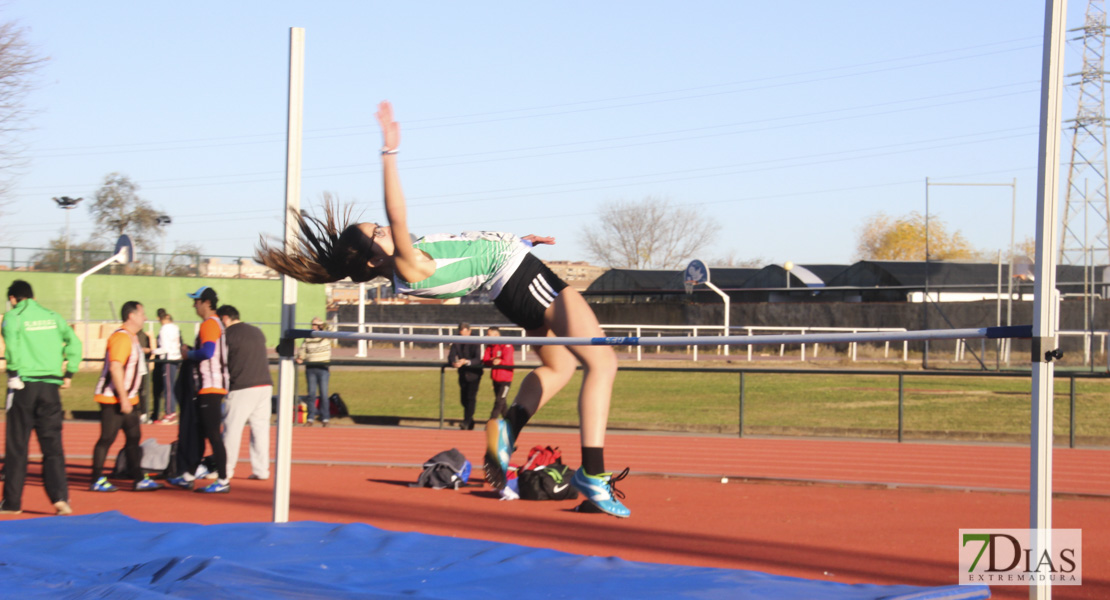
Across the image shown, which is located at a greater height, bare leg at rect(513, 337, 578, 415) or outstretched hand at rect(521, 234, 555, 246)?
outstretched hand at rect(521, 234, 555, 246)

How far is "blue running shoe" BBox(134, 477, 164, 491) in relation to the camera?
8.12m

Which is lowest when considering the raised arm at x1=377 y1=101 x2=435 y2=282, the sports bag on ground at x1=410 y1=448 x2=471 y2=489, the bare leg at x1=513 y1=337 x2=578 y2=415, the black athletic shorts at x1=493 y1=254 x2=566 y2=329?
the sports bag on ground at x1=410 y1=448 x2=471 y2=489

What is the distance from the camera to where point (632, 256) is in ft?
193

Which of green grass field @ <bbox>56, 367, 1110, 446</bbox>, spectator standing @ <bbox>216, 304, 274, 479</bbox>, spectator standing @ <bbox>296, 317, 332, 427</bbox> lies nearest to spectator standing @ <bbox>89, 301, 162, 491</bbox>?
spectator standing @ <bbox>216, 304, 274, 479</bbox>

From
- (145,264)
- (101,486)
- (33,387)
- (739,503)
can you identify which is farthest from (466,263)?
(145,264)

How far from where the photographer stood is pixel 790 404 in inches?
637

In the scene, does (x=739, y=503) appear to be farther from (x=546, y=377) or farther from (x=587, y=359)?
(x=587, y=359)

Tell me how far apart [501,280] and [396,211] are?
0.59 m

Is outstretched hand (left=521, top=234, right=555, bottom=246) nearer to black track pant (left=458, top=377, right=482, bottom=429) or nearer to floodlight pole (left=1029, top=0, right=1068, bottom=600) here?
floodlight pole (left=1029, top=0, right=1068, bottom=600)

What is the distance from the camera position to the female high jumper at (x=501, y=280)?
154 inches

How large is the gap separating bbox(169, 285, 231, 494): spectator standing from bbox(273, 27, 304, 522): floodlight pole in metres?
3.28

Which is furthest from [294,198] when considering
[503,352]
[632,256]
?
[632,256]

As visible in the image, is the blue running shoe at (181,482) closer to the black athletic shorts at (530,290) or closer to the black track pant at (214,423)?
the black track pant at (214,423)

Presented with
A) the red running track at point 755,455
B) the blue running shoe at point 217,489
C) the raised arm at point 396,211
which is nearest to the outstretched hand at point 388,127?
the raised arm at point 396,211
